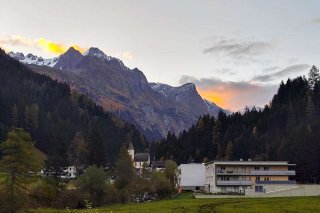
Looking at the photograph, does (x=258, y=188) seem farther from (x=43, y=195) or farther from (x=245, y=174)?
(x=43, y=195)

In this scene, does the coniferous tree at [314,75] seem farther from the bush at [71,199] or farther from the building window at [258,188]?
the bush at [71,199]

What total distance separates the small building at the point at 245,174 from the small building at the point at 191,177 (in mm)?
14710

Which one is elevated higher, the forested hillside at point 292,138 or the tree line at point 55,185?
→ the forested hillside at point 292,138

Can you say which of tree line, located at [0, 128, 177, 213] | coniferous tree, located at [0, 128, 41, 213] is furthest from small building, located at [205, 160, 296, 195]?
coniferous tree, located at [0, 128, 41, 213]

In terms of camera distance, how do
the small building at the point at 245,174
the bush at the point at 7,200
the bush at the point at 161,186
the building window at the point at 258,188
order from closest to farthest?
the bush at the point at 7,200 → the building window at the point at 258,188 → the bush at the point at 161,186 → the small building at the point at 245,174

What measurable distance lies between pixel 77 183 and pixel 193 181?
46488mm

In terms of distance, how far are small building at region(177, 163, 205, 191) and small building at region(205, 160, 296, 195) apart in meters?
14.7

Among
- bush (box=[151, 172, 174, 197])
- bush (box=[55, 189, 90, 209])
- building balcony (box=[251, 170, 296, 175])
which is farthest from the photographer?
building balcony (box=[251, 170, 296, 175])

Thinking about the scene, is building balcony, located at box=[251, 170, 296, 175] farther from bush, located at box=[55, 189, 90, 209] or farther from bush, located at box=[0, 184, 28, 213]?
bush, located at box=[0, 184, 28, 213]

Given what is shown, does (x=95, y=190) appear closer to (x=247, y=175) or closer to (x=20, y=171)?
(x=20, y=171)

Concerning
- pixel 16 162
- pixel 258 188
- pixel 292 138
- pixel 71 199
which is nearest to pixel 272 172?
pixel 258 188

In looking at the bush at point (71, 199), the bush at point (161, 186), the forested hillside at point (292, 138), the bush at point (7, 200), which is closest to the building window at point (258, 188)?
the forested hillside at point (292, 138)

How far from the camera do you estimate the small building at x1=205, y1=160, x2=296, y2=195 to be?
432 ft

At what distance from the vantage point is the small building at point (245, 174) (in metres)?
132
